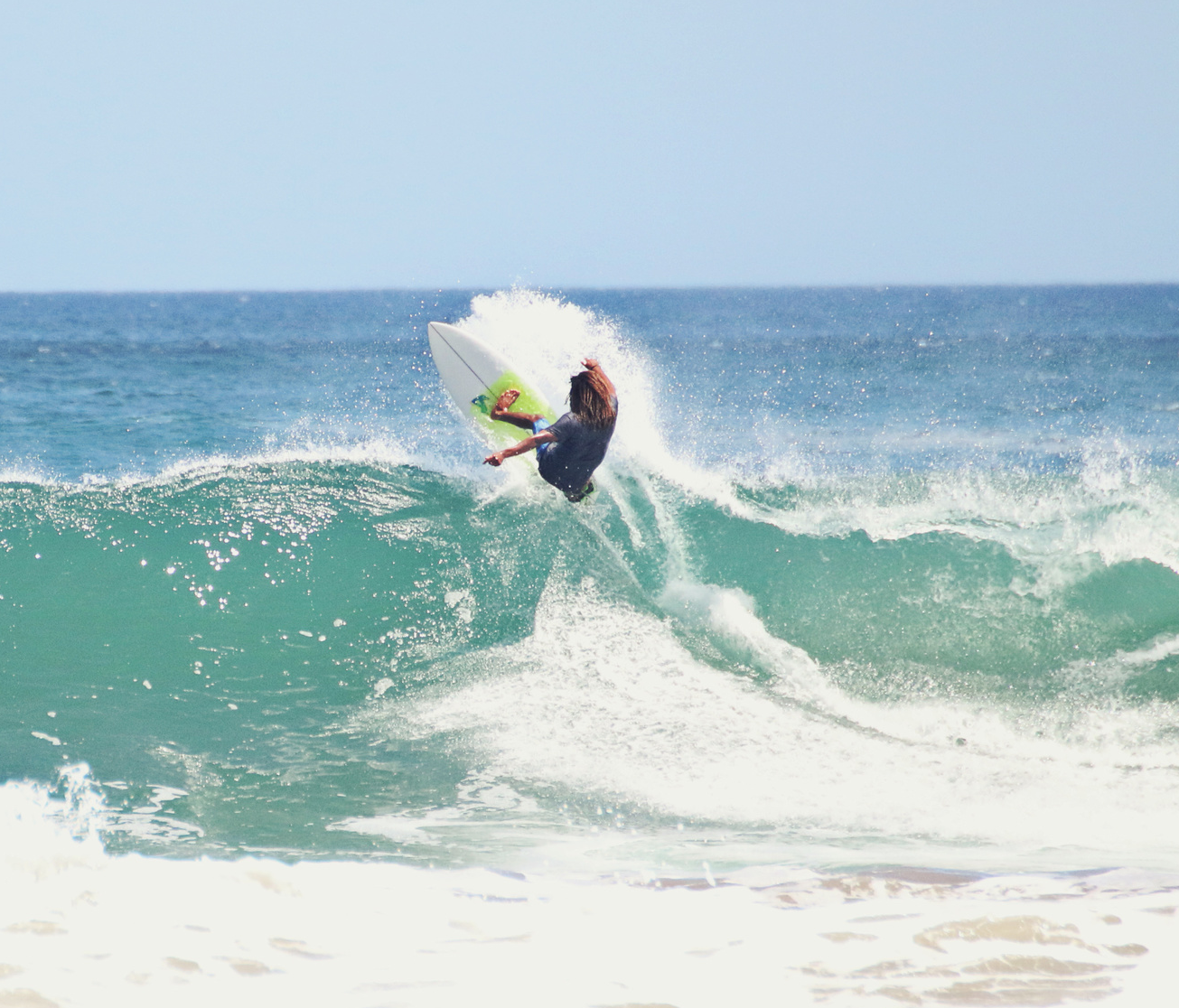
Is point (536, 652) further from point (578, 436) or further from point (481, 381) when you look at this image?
point (481, 381)

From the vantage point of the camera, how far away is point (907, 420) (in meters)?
23.0

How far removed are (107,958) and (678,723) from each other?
3.28 m

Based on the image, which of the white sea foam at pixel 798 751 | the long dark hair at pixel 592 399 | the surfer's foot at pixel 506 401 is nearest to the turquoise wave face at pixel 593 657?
the white sea foam at pixel 798 751

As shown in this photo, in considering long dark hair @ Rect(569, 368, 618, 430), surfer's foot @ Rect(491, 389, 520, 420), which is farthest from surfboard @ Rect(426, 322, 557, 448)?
long dark hair @ Rect(569, 368, 618, 430)

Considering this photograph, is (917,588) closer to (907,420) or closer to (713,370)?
(907,420)

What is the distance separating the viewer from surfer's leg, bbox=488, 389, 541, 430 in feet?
26.9

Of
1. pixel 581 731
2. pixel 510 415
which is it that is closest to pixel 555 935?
pixel 581 731

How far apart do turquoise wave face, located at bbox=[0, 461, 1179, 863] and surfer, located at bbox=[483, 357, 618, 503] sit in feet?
2.44

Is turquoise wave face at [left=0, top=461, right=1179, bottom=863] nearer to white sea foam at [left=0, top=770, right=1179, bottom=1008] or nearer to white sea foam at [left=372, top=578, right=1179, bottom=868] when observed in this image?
white sea foam at [left=372, top=578, right=1179, bottom=868]

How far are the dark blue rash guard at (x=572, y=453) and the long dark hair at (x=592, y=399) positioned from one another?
Answer: 45mm

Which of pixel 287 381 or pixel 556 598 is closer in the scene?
pixel 556 598

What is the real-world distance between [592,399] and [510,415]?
1.48 meters

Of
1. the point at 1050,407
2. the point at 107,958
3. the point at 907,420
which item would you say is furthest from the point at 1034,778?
the point at 1050,407

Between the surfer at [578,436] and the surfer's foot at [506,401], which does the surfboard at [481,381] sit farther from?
the surfer at [578,436]
